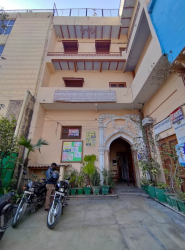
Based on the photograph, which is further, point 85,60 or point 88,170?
point 85,60

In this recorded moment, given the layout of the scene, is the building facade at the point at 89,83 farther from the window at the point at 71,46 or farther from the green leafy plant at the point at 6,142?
the green leafy plant at the point at 6,142

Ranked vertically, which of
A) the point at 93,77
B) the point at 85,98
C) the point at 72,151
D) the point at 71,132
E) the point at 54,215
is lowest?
the point at 54,215

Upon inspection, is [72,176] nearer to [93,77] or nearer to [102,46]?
[93,77]

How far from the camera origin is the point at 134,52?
255 inches

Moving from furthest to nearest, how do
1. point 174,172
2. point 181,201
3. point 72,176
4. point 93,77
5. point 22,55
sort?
point 93,77, point 22,55, point 72,176, point 174,172, point 181,201

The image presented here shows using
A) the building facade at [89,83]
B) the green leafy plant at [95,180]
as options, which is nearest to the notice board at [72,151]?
the building facade at [89,83]

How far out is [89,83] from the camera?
749 cm

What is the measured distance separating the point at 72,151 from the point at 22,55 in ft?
22.5

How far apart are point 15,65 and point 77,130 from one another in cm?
555

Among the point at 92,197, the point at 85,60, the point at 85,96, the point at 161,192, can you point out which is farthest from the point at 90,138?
the point at 85,60

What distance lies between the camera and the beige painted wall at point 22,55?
20.9 feet

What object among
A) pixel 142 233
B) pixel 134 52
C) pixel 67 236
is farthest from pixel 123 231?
pixel 134 52

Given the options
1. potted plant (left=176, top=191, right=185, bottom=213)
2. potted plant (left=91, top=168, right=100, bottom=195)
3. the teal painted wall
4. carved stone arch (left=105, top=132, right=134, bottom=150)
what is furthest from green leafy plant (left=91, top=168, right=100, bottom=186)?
Answer: the teal painted wall

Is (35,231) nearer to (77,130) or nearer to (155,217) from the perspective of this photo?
(155,217)
